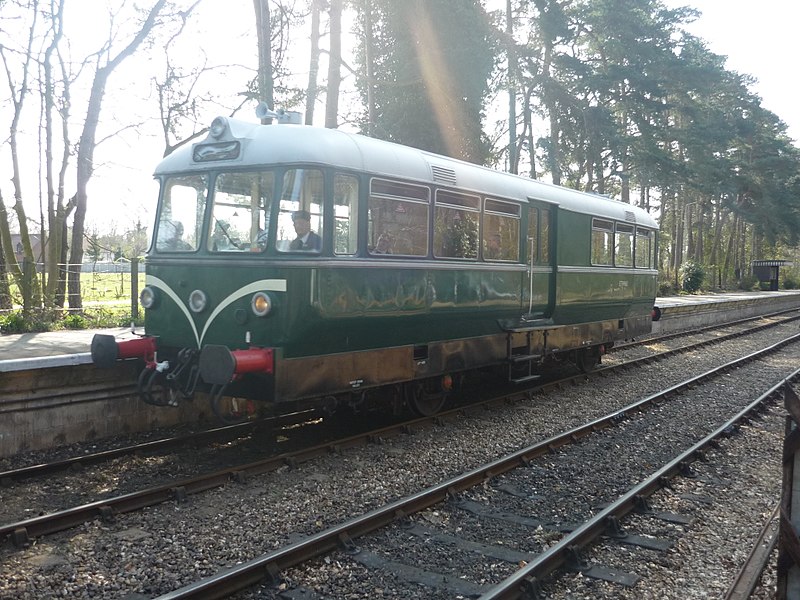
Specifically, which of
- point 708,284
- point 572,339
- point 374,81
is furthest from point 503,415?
point 708,284

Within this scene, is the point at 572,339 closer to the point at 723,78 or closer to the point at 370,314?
the point at 370,314

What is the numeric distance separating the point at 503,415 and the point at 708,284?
145ft

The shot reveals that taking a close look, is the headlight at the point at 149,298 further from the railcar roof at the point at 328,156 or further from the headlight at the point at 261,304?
the headlight at the point at 261,304

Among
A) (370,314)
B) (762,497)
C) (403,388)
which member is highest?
(370,314)

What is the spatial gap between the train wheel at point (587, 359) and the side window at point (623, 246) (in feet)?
5.58

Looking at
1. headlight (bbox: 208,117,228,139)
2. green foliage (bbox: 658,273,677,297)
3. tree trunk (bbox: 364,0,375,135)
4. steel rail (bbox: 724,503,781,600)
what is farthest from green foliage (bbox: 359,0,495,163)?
green foliage (bbox: 658,273,677,297)

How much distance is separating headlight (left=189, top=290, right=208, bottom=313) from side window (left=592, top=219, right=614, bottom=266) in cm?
731

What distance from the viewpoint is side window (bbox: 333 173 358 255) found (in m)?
7.36

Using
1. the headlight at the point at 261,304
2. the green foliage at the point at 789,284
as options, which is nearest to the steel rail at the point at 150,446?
the headlight at the point at 261,304

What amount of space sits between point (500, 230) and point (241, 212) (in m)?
3.90

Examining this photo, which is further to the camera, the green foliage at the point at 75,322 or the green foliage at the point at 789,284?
the green foliage at the point at 789,284

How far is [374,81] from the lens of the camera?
21.2 m

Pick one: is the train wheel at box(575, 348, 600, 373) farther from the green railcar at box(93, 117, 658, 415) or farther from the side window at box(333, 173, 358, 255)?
the side window at box(333, 173, 358, 255)

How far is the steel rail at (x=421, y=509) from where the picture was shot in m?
4.54
